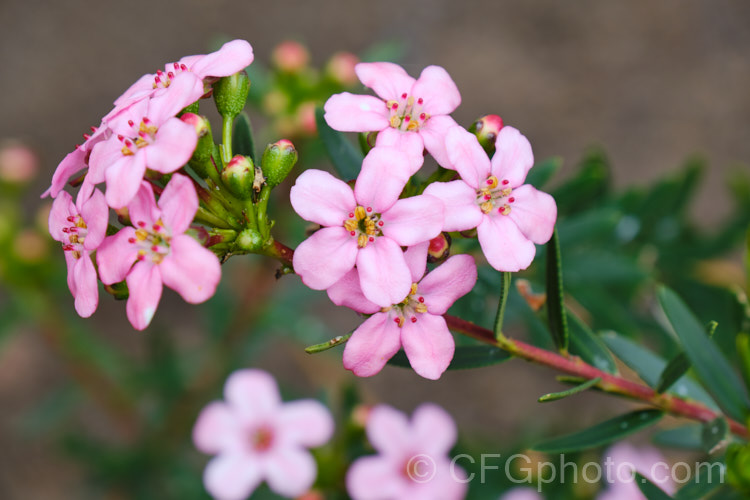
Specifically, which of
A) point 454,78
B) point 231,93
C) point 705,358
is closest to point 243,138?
point 231,93

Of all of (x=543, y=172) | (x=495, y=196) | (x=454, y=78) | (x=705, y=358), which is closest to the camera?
(x=495, y=196)

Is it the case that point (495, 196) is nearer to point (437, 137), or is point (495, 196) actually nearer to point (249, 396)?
point (437, 137)

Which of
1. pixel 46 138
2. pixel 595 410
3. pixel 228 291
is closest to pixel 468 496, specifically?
pixel 228 291

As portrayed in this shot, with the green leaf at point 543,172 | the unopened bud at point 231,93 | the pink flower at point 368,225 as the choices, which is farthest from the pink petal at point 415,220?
the green leaf at point 543,172

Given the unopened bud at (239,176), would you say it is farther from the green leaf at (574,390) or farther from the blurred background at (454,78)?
the blurred background at (454,78)

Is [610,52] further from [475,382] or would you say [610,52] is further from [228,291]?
[228,291]

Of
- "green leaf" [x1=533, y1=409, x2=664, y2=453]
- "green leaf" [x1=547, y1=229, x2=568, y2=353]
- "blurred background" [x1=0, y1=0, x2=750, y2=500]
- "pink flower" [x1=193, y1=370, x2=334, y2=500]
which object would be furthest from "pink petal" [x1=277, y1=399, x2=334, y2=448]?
"blurred background" [x1=0, y1=0, x2=750, y2=500]
